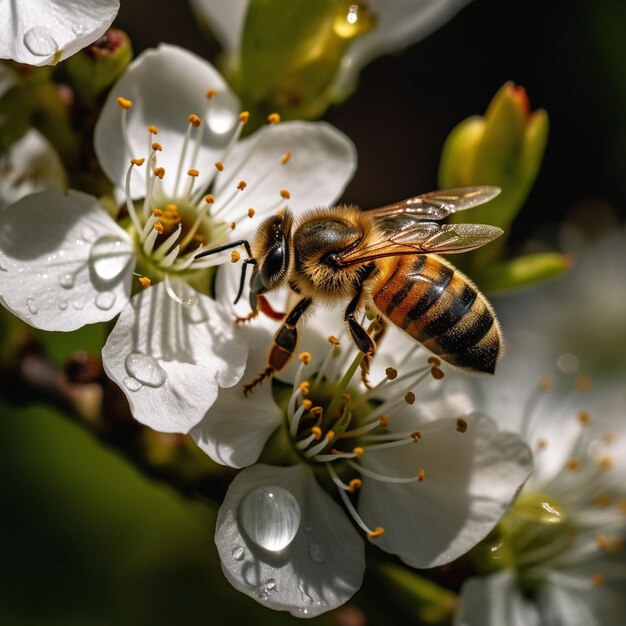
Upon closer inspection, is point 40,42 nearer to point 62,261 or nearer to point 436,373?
point 62,261

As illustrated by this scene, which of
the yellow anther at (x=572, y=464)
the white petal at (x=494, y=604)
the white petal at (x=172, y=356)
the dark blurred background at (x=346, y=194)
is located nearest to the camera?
the white petal at (x=172, y=356)

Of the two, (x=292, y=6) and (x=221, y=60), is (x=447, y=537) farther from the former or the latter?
(x=221, y=60)

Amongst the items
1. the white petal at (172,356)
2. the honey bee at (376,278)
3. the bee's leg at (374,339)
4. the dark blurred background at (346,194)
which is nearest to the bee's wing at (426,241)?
the honey bee at (376,278)

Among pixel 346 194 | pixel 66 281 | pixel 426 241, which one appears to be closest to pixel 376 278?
pixel 426 241

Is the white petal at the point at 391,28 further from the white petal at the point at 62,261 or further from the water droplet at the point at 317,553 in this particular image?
the water droplet at the point at 317,553

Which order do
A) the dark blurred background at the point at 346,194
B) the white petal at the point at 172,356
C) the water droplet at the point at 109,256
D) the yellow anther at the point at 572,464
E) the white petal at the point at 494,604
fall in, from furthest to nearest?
the dark blurred background at the point at 346,194, the yellow anther at the point at 572,464, the white petal at the point at 494,604, the water droplet at the point at 109,256, the white petal at the point at 172,356

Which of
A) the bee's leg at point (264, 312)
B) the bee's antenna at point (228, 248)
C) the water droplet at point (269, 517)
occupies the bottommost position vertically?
the water droplet at point (269, 517)

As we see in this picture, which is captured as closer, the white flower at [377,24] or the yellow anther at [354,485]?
the yellow anther at [354,485]

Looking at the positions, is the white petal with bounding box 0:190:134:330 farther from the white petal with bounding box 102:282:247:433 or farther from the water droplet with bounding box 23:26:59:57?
the water droplet with bounding box 23:26:59:57
